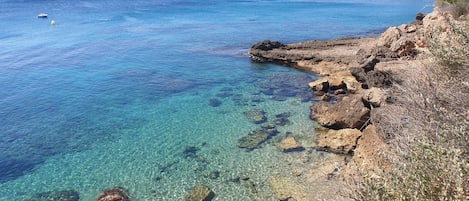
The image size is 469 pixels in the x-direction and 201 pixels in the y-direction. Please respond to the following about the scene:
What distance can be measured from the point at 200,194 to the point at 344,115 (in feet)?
29.2

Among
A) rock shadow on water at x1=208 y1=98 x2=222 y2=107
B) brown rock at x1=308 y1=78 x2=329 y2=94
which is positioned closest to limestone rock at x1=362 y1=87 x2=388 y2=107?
brown rock at x1=308 y1=78 x2=329 y2=94

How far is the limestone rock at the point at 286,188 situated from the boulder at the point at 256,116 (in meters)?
5.81

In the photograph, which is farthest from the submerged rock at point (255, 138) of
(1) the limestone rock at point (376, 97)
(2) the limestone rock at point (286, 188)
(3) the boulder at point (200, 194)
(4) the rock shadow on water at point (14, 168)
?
(4) the rock shadow on water at point (14, 168)

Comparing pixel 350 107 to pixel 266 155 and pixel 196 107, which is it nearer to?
pixel 266 155

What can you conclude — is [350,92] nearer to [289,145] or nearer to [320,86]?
[320,86]

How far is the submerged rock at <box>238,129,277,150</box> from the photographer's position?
668 inches

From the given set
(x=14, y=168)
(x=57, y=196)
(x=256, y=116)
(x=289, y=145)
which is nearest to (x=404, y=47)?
(x=256, y=116)

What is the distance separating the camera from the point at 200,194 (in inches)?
527

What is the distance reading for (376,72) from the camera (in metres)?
22.2

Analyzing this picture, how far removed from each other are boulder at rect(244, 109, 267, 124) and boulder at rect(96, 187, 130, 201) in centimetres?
835

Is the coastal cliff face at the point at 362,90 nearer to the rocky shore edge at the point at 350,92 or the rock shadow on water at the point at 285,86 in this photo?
the rocky shore edge at the point at 350,92

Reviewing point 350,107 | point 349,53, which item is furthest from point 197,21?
point 350,107

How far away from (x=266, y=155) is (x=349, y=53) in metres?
19.0

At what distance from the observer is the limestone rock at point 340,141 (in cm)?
1583
